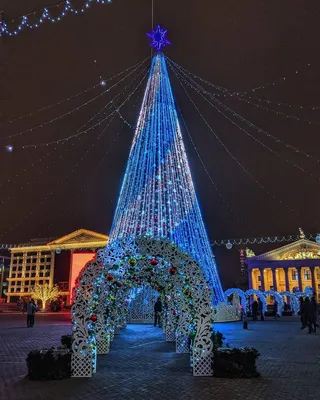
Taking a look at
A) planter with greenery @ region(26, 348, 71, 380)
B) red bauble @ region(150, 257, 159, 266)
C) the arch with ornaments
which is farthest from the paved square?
red bauble @ region(150, 257, 159, 266)

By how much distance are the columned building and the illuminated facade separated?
→ 27.0 metres

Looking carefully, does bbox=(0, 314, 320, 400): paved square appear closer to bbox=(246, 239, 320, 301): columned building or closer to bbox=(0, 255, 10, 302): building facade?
bbox=(246, 239, 320, 301): columned building

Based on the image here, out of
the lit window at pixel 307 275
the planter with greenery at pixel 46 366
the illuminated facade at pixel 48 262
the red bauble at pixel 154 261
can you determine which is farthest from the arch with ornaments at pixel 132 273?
the lit window at pixel 307 275

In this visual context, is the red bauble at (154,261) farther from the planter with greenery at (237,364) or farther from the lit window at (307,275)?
the lit window at (307,275)

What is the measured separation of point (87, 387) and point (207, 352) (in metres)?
2.55

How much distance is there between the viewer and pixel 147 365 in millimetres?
9031

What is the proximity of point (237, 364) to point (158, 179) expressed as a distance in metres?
10.6

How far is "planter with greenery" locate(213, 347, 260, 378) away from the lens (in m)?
7.71

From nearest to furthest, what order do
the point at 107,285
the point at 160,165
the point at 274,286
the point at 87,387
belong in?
the point at 87,387
the point at 107,285
the point at 160,165
the point at 274,286

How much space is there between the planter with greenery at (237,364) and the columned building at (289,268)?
5620 centimetres

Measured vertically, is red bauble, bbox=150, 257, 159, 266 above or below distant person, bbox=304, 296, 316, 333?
above

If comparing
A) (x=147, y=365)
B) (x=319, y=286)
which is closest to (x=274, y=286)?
(x=319, y=286)

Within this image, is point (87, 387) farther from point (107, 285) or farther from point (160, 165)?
point (160, 165)

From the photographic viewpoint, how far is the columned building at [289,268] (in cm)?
6088
